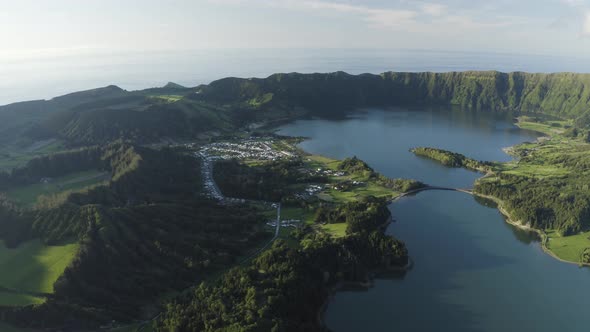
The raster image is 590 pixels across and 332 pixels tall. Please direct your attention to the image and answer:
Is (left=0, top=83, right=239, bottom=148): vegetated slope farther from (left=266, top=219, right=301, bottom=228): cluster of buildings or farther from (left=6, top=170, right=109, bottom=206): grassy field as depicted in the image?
(left=266, top=219, right=301, bottom=228): cluster of buildings

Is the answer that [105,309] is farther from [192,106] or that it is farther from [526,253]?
[192,106]

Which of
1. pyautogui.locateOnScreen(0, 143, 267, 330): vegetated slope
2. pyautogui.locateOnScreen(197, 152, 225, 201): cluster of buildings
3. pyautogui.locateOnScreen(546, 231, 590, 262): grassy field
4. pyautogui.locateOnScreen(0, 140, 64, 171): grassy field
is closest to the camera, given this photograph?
pyautogui.locateOnScreen(0, 143, 267, 330): vegetated slope

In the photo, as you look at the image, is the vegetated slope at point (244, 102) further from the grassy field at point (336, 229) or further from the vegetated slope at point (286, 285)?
the vegetated slope at point (286, 285)

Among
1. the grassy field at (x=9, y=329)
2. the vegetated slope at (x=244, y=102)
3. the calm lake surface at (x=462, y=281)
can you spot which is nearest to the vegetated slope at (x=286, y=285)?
the calm lake surface at (x=462, y=281)

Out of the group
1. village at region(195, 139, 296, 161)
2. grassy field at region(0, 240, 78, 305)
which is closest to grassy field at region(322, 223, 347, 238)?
grassy field at region(0, 240, 78, 305)

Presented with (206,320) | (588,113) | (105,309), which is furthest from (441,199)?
(588,113)
